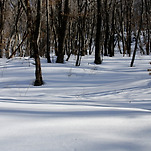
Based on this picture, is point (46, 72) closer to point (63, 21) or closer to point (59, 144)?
point (63, 21)

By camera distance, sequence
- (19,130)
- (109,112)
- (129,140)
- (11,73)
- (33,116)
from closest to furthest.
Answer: (129,140) < (19,130) < (33,116) < (109,112) < (11,73)

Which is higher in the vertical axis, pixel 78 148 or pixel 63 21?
pixel 63 21

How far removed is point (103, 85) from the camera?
6.91 m

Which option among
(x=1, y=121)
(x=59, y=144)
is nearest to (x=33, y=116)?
(x=1, y=121)

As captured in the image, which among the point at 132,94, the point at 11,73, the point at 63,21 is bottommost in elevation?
the point at 132,94

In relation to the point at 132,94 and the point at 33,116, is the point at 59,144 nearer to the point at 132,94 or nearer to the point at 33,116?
the point at 33,116

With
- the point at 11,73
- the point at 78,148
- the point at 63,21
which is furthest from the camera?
the point at 63,21

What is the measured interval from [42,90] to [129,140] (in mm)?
4610

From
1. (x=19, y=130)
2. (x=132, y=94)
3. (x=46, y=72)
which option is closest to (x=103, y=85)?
(x=132, y=94)

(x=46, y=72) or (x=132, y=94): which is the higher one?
(x=46, y=72)

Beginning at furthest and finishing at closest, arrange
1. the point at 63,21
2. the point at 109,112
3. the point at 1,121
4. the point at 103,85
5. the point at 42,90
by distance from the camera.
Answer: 1. the point at 63,21
2. the point at 103,85
3. the point at 42,90
4. the point at 109,112
5. the point at 1,121

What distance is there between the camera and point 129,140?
1.97 meters

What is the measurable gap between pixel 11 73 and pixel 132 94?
536 centimetres

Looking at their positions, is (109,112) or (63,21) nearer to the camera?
(109,112)
